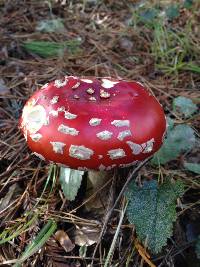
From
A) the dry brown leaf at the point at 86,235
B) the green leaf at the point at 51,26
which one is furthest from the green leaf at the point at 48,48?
the dry brown leaf at the point at 86,235

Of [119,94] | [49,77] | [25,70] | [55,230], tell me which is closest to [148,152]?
[119,94]

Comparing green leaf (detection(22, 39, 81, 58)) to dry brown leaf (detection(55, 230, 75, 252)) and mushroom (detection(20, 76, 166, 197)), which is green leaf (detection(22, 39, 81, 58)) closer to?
mushroom (detection(20, 76, 166, 197))

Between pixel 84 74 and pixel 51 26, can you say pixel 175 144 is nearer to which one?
pixel 84 74

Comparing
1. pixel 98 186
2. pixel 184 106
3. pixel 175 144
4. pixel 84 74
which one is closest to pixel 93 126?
pixel 98 186

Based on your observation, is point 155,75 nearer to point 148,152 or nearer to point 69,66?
point 69,66

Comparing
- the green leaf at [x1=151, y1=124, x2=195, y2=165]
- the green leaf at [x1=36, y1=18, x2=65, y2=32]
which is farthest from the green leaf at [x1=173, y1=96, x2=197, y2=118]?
the green leaf at [x1=36, y1=18, x2=65, y2=32]

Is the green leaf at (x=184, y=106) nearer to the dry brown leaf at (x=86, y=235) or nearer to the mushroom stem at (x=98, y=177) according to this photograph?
the mushroom stem at (x=98, y=177)
